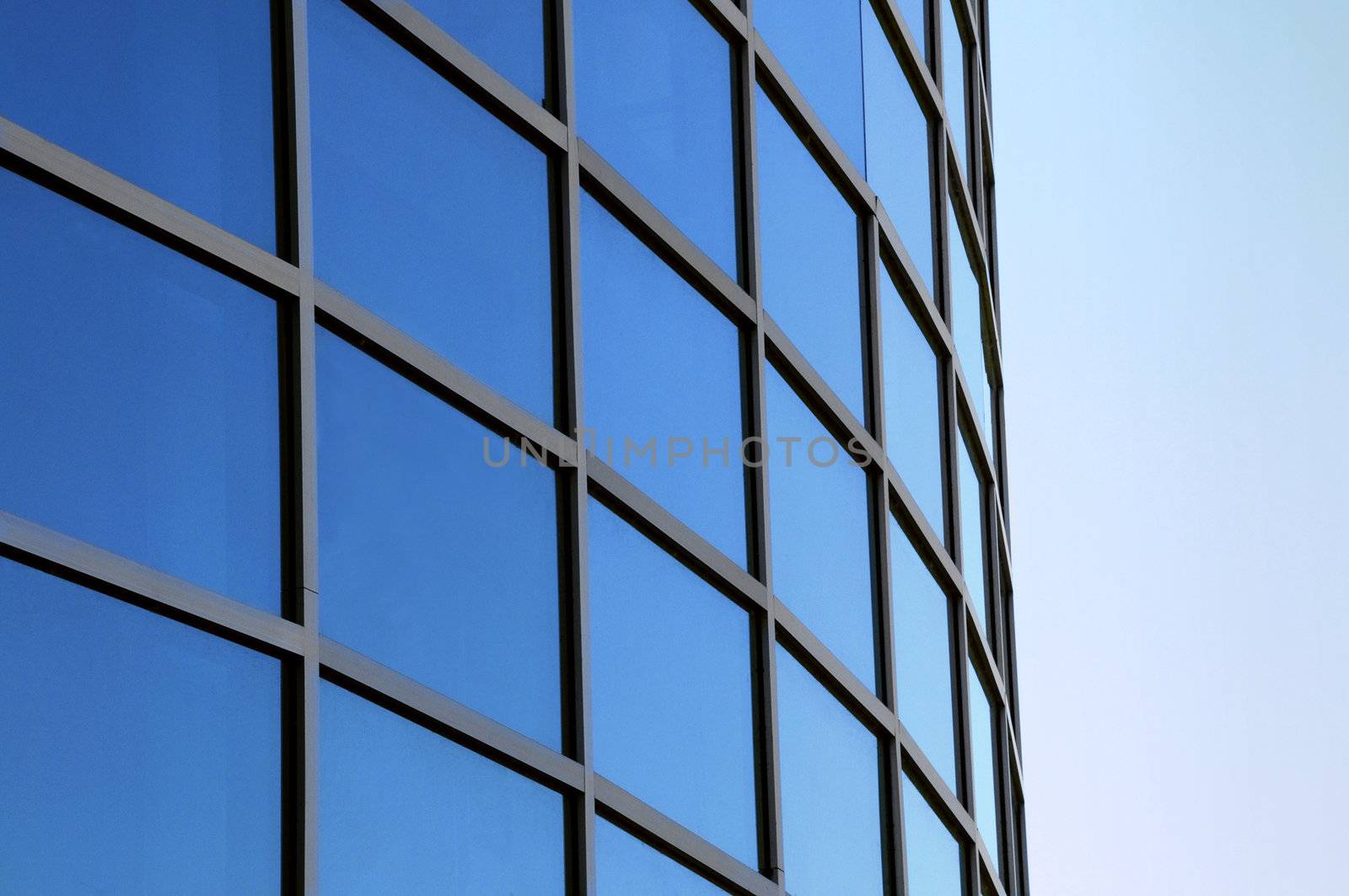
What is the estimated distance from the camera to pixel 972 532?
22406 millimetres

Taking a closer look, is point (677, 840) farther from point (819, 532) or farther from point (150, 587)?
point (150, 587)

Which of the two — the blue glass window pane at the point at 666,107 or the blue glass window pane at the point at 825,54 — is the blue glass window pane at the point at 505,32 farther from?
the blue glass window pane at the point at 825,54

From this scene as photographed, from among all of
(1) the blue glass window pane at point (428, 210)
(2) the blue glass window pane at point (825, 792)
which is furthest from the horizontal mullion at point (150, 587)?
(2) the blue glass window pane at point (825, 792)

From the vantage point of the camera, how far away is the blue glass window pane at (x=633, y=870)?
41.0 feet

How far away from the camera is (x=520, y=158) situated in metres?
13.2

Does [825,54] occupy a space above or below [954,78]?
below

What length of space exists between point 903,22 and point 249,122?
1117 cm

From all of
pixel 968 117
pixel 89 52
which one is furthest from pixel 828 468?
pixel 968 117

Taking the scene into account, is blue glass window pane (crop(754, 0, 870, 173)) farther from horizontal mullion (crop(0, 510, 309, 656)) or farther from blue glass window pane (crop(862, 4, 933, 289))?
horizontal mullion (crop(0, 510, 309, 656))

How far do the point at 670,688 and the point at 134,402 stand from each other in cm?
491

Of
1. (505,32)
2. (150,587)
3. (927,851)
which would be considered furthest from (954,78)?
(150,587)

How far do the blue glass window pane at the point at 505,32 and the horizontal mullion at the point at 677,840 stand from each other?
15.9ft

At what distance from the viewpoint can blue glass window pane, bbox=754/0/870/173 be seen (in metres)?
17.2

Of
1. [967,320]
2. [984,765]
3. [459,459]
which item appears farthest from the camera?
[967,320]
